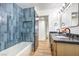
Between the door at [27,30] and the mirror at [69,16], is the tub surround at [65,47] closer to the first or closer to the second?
the mirror at [69,16]

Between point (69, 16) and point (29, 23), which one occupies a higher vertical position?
point (69, 16)

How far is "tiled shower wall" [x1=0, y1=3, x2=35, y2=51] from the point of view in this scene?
2357mm

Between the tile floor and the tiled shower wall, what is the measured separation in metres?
0.23

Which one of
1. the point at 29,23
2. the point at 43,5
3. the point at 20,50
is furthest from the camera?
the point at 20,50

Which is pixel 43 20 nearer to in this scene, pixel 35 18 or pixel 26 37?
pixel 35 18

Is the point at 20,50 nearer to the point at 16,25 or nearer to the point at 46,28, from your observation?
the point at 16,25

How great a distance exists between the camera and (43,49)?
91.7 inches

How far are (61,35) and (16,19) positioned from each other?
0.95 m

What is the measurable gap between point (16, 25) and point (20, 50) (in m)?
0.50

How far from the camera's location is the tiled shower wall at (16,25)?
2.36 metres

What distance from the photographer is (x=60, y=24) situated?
2266 mm

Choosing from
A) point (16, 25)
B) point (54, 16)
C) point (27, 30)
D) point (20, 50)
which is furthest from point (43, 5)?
point (20, 50)

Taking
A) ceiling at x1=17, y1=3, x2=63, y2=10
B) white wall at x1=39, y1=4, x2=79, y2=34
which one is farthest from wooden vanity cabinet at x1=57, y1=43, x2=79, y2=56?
ceiling at x1=17, y1=3, x2=63, y2=10

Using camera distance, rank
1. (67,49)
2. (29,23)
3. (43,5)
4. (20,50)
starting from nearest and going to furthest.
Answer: (67,49)
(43,5)
(29,23)
(20,50)
